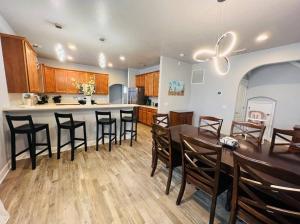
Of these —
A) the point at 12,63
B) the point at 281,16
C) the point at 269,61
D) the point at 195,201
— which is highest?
the point at 281,16

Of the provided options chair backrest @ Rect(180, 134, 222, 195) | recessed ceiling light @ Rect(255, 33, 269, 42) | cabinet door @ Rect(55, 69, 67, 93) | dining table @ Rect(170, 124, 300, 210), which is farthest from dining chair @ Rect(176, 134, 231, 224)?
cabinet door @ Rect(55, 69, 67, 93)

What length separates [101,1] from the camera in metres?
1.95

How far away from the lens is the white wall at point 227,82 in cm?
332

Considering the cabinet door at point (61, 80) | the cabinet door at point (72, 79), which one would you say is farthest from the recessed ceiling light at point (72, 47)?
the cabinet door at point (61, 80)

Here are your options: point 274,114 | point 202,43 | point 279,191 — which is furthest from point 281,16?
point 274,114

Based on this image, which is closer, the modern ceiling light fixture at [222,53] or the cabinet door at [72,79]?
the modern ceiling light fixture at [222,53]

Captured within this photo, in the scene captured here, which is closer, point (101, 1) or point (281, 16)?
point (101, 1)

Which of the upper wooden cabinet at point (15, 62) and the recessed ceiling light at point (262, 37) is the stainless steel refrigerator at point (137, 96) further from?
the recessed ceiling light at point (262, 37)

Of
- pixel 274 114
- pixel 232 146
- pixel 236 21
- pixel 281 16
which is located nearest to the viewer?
pixel 232 146

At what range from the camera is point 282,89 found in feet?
12.9

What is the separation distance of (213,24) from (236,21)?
0.37m

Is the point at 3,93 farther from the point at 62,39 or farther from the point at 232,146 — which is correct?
the point at 232,146

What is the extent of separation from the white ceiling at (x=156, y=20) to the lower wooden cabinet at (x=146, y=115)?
9.70 feet

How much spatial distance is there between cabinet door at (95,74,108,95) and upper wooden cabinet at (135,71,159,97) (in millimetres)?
1711
